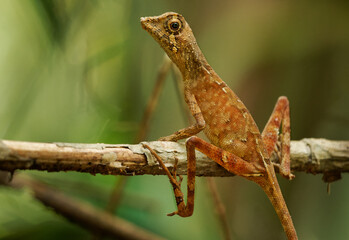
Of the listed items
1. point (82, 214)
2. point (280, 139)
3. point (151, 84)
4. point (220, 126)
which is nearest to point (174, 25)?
point (220, 126)

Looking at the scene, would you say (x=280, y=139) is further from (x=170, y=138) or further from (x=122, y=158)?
(x=122, y=158)

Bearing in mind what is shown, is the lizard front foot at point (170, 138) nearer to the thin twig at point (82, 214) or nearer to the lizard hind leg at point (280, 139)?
the lizard hind leg at point (280, 139)

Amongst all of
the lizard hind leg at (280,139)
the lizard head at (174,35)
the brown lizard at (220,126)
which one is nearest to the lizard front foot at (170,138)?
the brown lizard at (220,126)

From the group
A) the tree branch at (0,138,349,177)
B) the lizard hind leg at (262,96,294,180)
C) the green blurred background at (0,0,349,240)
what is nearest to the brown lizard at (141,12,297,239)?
the lizard hind leg at (262,96,294,180)

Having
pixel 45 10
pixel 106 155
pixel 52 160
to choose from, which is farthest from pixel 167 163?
pixel 45 10

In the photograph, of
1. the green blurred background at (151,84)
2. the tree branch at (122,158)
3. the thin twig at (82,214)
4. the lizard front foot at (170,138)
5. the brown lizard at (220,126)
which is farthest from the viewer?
the green blurred background at (151,84)

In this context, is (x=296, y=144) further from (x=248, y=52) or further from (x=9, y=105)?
(x=9, y=105)
